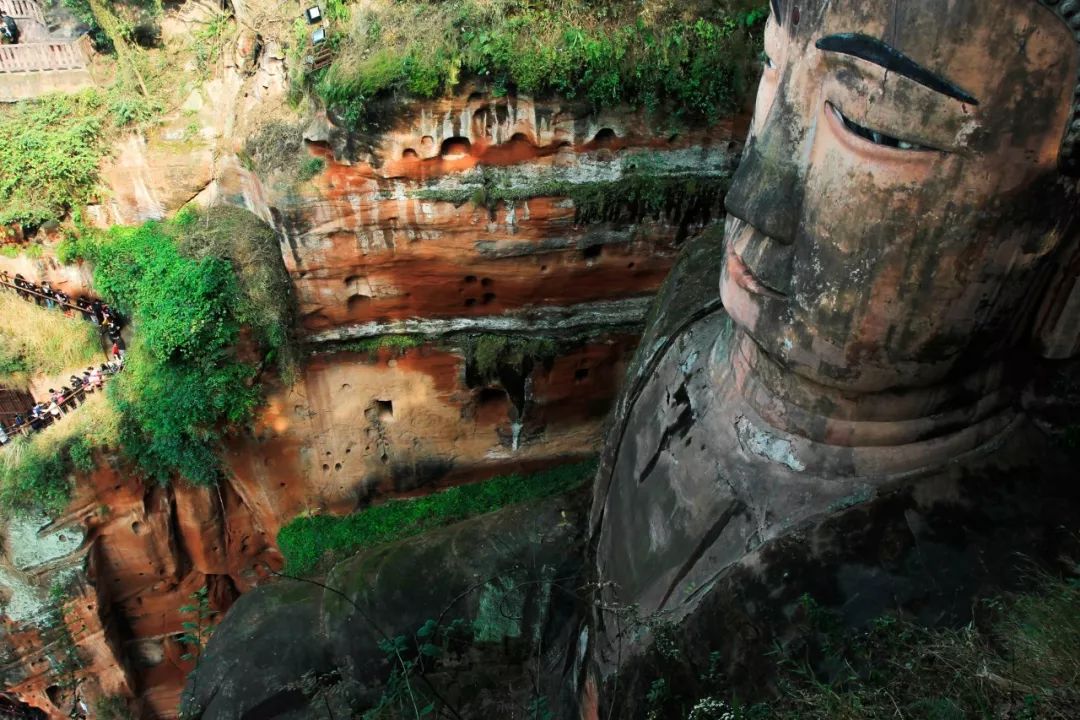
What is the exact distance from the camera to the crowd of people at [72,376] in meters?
10.1

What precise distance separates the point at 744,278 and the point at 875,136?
0.91 m

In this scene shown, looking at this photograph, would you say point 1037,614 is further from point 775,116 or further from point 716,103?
point 716,103

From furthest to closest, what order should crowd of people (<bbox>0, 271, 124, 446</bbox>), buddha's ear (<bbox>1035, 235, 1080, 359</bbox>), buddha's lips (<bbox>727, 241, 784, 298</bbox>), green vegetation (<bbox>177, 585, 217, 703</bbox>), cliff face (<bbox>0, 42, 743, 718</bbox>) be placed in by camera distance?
crowd of people (<bbox>0, 271, 124, 446</bbox>), cliff face (<bbox>0, 42, 743, 718</bbox>), green vegetation (<bbox>177, 585, 217, 703</bbox>), buddha's lips (<bbox>727, 241, 784, 298</bbox>), buddha's ear (<bbox>1035, 235, 1080, 359</bbox>)

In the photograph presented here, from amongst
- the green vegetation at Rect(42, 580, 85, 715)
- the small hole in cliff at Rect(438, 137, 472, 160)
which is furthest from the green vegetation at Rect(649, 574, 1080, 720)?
the green vegetation at Rect(42, 580, 85, 715)

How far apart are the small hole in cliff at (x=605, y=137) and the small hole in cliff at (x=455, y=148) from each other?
4.23ft

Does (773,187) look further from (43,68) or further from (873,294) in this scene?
(43,68)

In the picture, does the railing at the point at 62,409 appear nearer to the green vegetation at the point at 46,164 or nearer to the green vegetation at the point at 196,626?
the green vegetation at the point at 46,164

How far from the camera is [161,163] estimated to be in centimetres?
1011

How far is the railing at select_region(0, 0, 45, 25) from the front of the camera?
11.9m

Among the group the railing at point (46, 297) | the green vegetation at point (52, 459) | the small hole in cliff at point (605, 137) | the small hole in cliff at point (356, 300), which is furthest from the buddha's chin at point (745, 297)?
the railing at point (46, 297)

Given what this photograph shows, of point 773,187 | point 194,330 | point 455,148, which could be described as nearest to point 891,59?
point 773,187

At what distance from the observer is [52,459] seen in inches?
367

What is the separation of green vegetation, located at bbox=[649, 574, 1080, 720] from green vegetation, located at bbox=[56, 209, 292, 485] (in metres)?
6.75

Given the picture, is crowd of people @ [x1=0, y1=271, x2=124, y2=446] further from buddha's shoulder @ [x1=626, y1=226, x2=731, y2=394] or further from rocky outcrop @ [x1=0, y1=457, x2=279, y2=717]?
buddha's shoulder @ [x1=626, y1=226, x2=731, y2=394]
